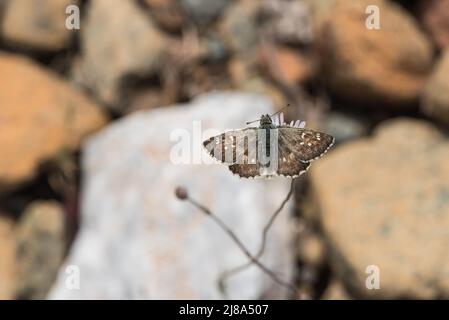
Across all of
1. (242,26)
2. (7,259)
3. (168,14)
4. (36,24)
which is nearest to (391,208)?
(242,26)

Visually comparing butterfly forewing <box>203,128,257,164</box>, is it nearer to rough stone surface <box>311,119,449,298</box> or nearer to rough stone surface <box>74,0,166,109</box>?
rough stone surface <box>311,119,449,298</box>

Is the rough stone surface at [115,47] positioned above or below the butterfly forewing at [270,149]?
above

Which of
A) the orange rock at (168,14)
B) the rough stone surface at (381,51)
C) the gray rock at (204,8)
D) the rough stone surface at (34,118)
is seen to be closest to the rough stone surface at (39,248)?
the rough stone surface at (34,118)

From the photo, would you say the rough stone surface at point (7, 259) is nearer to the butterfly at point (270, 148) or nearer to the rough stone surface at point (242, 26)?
the rough stone surface at point (242, 26)

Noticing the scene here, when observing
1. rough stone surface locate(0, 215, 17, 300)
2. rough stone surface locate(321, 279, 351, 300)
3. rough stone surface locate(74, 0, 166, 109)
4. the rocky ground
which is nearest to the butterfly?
the rocky ground
